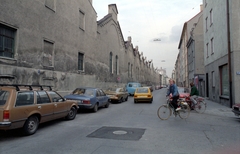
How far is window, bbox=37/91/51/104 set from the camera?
7.27 meters

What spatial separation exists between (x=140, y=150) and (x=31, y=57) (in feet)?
34.0

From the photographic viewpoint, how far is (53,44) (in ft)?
49.9

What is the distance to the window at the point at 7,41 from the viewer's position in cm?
1102

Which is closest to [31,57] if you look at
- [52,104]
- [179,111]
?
[52,104]

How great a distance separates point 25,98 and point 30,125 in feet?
2.98

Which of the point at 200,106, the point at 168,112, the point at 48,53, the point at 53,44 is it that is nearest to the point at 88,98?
the point at 168,112

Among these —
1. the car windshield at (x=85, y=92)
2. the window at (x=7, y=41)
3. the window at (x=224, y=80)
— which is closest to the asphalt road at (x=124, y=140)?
the car windshield at (x=85, y=92)

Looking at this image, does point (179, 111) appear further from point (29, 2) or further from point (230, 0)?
point (29, 2)

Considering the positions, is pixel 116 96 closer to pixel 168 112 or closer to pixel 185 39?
pixel 168 112

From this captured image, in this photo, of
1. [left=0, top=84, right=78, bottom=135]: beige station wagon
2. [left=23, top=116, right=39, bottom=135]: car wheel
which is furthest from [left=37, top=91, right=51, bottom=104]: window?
[left=23, top=116, right=39, bottom=135]: car wheel

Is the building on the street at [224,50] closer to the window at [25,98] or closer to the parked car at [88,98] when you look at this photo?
the parked car at [88,98]

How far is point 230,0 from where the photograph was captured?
45.3 ft

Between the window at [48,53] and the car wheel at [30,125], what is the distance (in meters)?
7.94

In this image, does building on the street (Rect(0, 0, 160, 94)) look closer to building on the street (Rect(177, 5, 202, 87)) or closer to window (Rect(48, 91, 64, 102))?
window (Rect(48, 91, 64, 102))
